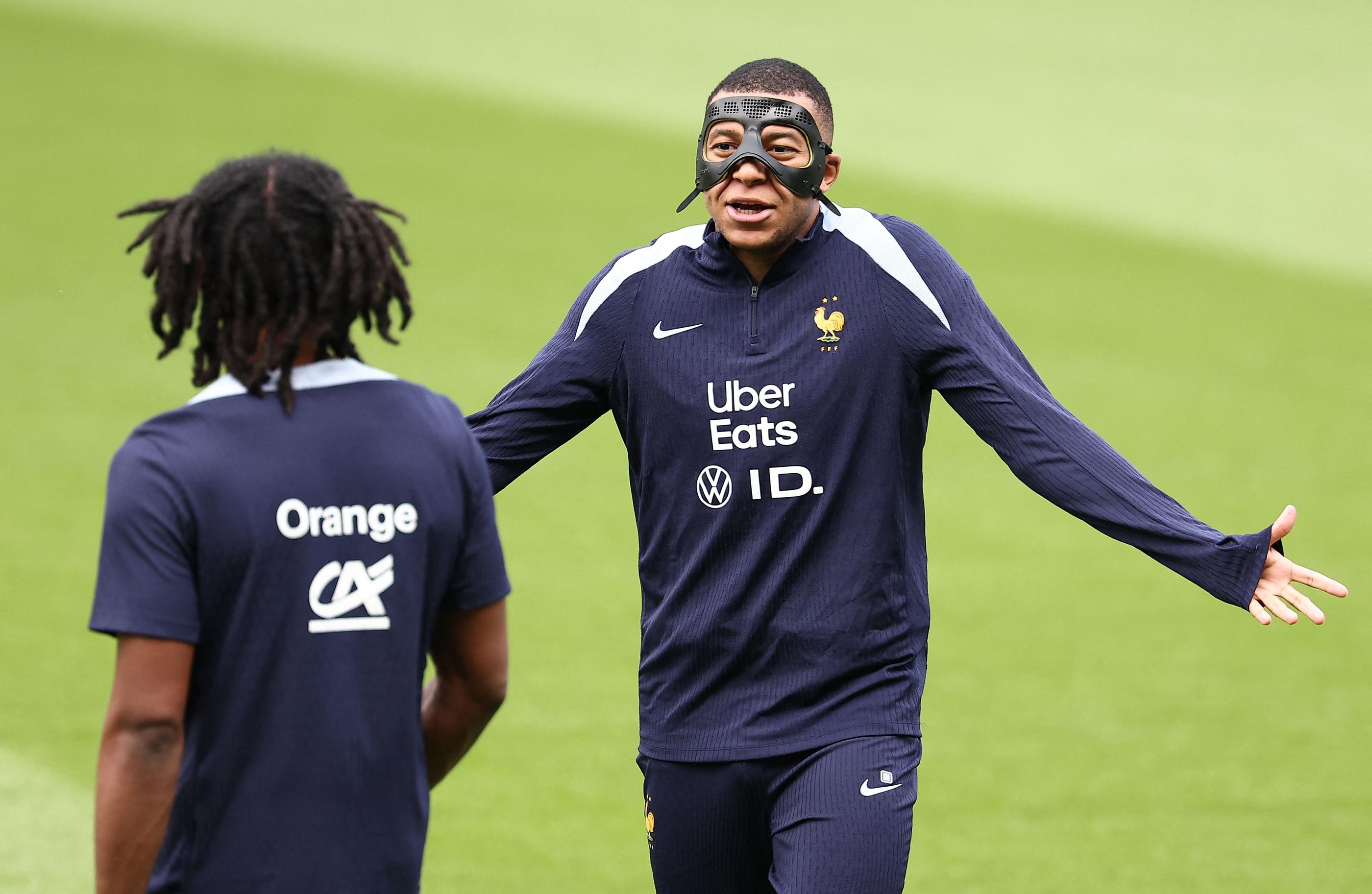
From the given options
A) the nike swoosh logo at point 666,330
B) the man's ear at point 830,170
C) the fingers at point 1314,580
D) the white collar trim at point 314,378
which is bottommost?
the fingers at point 1314,580

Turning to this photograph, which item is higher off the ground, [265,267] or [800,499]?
[265,267]

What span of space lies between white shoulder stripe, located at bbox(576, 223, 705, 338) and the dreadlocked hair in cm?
133

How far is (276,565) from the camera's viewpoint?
2797 millimetres

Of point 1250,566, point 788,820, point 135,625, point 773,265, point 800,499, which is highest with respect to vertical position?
Result: point 773,265

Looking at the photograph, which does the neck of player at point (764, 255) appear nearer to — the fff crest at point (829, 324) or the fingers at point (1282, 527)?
the fff crest at point (829, 324)

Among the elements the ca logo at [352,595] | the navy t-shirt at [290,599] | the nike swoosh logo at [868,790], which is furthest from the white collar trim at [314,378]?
the nike swoosh logo at [868,790]

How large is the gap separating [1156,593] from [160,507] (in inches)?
316

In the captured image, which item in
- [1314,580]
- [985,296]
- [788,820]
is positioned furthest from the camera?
[985,296]

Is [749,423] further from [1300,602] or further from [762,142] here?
[1300,602]

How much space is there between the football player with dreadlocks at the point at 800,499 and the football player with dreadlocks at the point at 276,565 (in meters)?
1.10

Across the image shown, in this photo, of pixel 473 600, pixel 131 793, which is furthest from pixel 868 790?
pixel 131 793

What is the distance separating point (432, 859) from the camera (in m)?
6.78

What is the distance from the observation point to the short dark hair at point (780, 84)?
423 cm

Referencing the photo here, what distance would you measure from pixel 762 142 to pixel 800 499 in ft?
2.56
